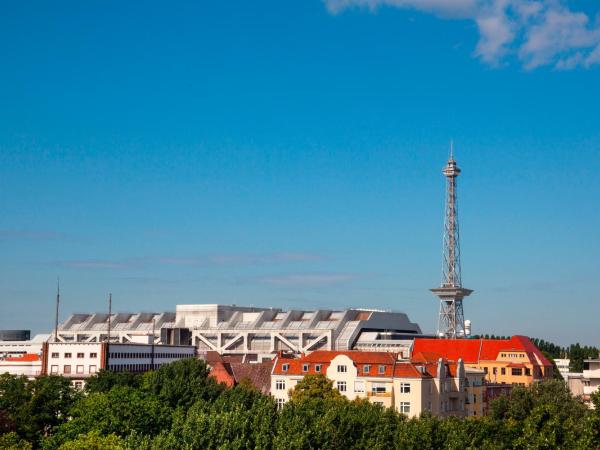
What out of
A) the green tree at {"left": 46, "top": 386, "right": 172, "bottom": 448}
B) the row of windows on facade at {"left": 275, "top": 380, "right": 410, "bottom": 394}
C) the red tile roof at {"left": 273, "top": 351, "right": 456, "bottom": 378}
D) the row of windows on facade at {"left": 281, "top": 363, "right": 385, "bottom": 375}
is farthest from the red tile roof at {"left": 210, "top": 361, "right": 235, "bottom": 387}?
the green tree at {"left": 46, "top": 386, "right": 172, "bottom": 448}

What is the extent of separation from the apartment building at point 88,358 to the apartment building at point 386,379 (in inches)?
1559

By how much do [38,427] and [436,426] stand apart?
4407cm

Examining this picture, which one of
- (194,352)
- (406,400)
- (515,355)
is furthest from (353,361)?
(194,352)

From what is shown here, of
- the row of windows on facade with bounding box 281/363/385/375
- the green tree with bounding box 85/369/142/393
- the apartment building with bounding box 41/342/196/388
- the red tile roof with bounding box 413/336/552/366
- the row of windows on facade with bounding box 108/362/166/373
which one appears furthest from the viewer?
the red tile roof with bounding box 413/336/552/366

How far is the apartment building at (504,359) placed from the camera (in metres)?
162

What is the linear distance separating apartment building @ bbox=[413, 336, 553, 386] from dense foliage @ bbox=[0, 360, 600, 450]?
54111 millimetres

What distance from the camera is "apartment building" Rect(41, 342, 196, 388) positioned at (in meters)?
148

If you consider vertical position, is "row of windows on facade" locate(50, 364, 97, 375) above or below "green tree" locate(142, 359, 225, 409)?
above

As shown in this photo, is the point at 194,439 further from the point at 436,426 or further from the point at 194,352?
the point at 194,352

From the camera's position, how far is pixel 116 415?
85250mm

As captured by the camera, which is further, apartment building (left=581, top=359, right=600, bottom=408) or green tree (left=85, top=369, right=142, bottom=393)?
apartment building (left=581, top=359, right=600, bottom=408)

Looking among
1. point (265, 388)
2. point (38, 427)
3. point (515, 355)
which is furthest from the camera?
point (515, 355)

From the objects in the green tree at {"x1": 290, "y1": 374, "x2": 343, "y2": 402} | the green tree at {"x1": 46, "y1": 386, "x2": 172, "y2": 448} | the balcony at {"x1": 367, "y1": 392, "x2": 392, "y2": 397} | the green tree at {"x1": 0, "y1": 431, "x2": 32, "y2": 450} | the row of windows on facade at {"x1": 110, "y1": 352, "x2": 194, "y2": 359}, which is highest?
the row of windows on facade at {"x1": 110, "y1": 352, "x2": 194, "y2": 359}

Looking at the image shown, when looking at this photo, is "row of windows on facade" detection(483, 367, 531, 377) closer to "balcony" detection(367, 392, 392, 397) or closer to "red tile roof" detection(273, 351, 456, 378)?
"red tile roof" detection(273, 351, 456, 378)
